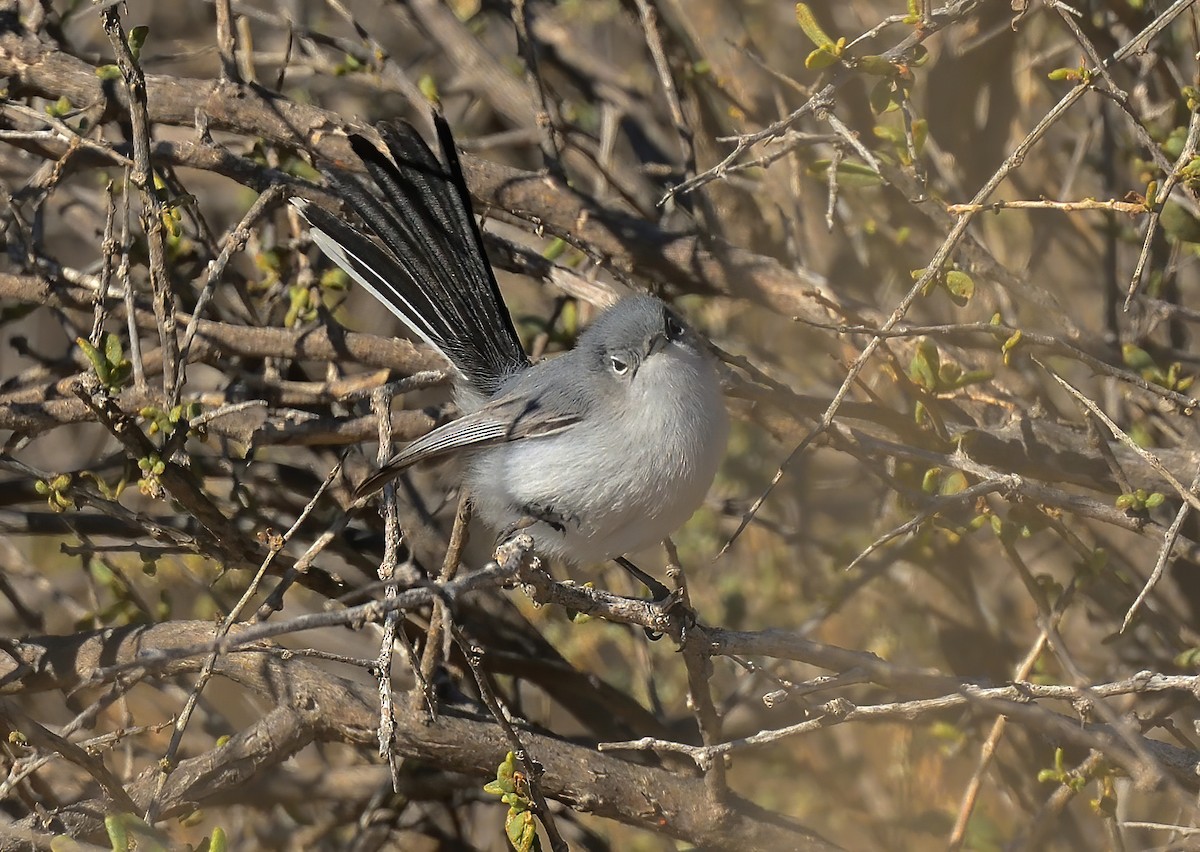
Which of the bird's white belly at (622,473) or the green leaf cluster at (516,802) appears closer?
the green leaf cluster at (516,802)

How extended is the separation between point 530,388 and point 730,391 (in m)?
0.49

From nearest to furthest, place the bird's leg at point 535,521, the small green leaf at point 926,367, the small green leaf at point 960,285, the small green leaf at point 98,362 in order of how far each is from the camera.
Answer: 1. the small green leaf at point 98,362
2. the small green leaf at point 960,285
3. the small green leaf at point 926,367
4. the bird's leg at point 535,521

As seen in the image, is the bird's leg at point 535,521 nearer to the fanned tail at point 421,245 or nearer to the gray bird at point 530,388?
the gray bird at point 530,388

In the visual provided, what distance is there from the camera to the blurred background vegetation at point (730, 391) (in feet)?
7.88

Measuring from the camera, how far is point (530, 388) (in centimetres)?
289

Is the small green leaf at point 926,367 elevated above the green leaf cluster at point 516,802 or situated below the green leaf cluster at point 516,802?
above

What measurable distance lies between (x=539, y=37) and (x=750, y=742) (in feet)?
9.05

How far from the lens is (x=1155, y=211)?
2119 millimetres

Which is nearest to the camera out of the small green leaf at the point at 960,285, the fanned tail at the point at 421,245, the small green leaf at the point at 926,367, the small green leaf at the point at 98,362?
the small green leaf at the point at 98,362

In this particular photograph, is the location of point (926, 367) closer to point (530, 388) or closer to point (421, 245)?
point (530, 388)

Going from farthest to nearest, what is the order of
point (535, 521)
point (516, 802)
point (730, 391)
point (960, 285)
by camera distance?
point (730, 391), point (535, 521), point (960, 285), point (516, 802)

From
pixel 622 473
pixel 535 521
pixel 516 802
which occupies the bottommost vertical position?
pixel 516 802

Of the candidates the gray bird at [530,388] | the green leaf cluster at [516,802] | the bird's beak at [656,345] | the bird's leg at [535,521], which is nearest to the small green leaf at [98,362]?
the gray bird at [530,388]

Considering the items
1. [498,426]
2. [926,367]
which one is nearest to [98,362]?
[498,426]
